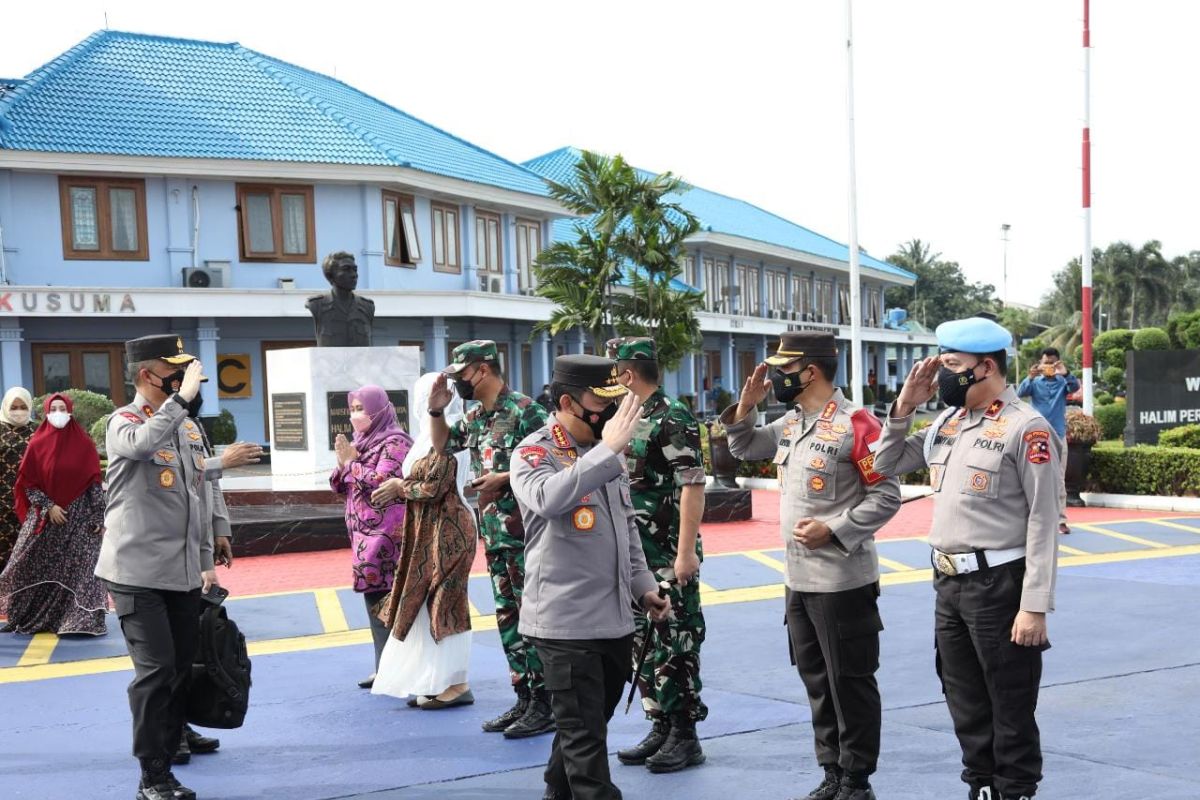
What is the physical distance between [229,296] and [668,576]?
69.0 feet

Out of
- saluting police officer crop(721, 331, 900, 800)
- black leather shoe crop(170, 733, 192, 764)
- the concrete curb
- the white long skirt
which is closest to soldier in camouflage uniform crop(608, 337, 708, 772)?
saluting police officer crop(721, 331, 900, 800)

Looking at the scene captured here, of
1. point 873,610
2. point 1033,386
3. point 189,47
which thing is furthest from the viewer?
point 189,47

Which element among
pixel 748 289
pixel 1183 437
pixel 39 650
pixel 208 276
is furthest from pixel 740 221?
pixel 39 650

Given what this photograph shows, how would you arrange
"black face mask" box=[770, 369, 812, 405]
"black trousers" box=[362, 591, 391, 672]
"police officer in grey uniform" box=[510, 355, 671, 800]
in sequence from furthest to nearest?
"black trousers" box=[362, 591, 391, 672] → "black face mask" box=[770, 369, 812, 405] → "police officer in grey uniform" box=[510, 355, 671, 800]

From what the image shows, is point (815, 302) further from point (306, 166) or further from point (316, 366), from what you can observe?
point (316, 366)

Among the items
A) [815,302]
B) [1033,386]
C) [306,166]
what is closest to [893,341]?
[815,302]

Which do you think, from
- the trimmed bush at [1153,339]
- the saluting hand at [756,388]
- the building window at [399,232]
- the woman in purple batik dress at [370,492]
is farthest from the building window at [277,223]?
the saluting hand at [756,388]

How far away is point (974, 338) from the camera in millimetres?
4426

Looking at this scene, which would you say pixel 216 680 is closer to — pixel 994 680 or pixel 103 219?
pixel 994 680

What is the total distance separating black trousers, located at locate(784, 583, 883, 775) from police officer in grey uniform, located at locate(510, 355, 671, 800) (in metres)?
0.82

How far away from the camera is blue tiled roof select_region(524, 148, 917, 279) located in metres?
38.5

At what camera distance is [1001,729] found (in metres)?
4.27

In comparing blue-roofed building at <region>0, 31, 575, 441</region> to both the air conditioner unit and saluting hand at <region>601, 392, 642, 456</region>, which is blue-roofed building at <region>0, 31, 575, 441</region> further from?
saluting hand at <region>601, 392, 642, 456</region>

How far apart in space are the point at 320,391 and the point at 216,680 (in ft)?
26.7
